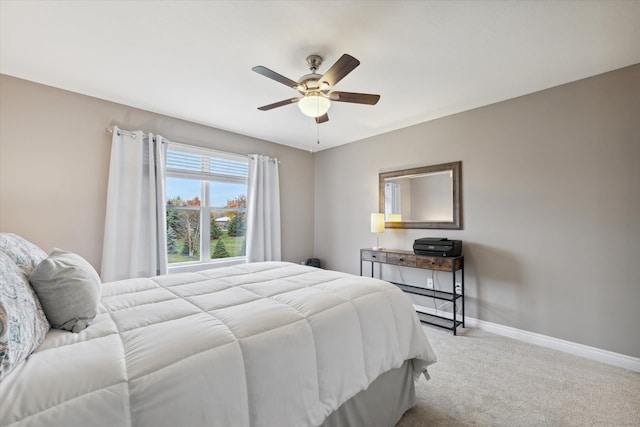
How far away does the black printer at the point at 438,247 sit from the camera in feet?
9.68

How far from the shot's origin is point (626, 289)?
89.3 inches

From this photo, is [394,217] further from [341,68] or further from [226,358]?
[226,358]

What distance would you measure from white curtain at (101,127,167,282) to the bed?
1.35 meters

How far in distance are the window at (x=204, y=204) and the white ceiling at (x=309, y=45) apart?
862mm

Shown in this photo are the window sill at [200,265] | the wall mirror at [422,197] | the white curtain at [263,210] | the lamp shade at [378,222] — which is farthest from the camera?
the white curtain at [263,210]

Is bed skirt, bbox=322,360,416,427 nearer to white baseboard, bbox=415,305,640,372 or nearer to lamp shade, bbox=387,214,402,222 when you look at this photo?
white baseboard, bbox=415,305,640,372

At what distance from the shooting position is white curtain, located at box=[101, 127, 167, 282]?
2861mm

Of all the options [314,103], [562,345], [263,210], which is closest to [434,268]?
[562,345]

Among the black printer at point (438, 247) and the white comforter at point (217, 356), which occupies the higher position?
the black printer at point (438, 247)

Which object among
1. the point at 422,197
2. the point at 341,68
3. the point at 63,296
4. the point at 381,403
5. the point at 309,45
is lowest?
the point at 381,403

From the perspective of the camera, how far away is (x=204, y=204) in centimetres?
377

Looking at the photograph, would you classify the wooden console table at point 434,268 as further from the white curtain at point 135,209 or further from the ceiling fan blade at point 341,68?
the white curtain at point 135,209

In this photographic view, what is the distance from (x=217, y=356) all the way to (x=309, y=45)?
2.09m

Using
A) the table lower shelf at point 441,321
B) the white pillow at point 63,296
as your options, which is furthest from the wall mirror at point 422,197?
the white pillow at point 63,296
